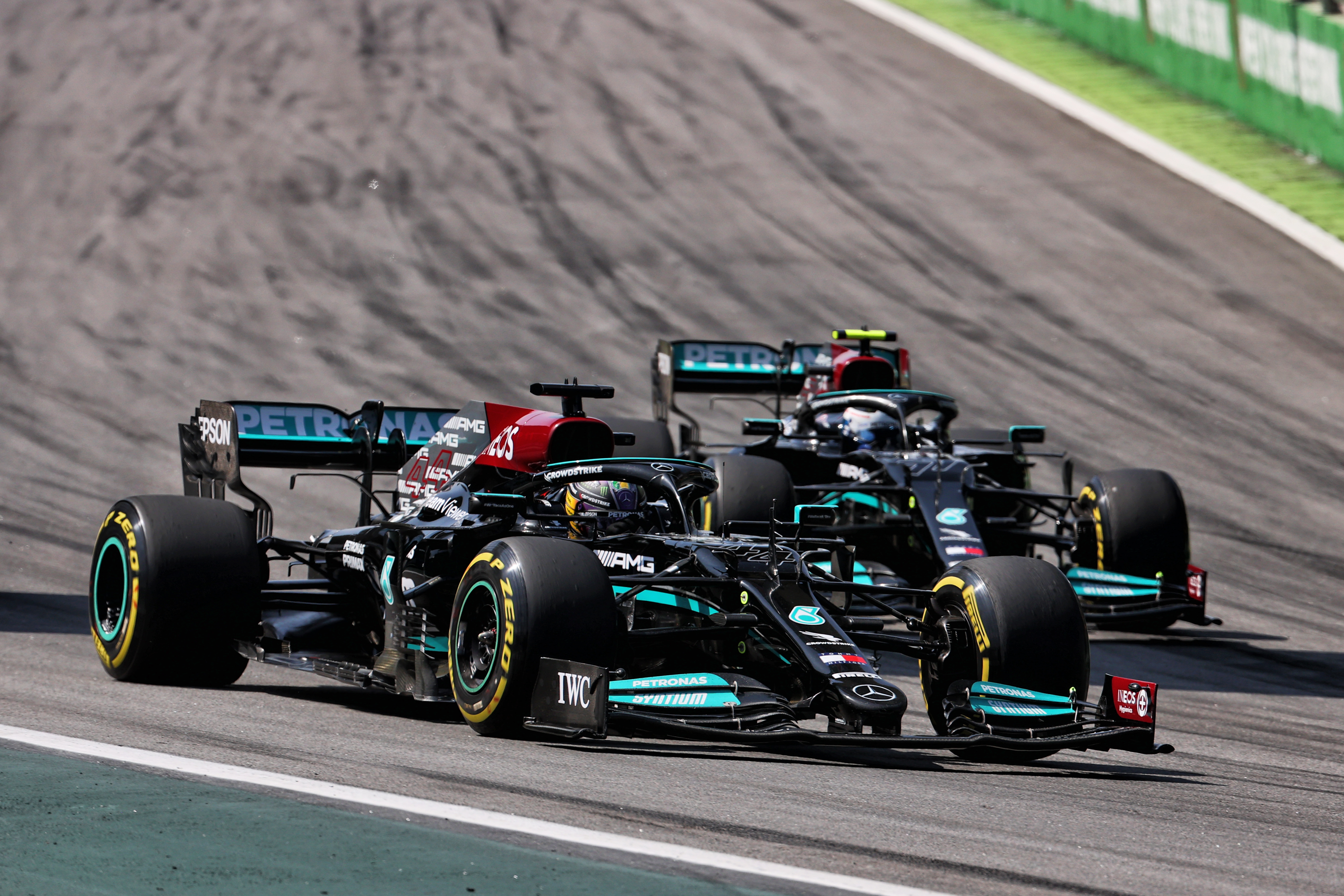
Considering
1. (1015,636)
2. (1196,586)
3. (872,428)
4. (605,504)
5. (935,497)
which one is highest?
(872,428)

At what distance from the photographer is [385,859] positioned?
18.1ft

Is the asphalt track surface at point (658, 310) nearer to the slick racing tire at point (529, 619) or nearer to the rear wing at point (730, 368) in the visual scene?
the slick racing tire at point (529, 619)

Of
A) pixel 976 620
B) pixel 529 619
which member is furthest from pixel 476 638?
pixel 976 620

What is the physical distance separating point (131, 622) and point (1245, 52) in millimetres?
26625

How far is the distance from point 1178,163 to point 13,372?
63.5 ft

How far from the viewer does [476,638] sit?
8.46m

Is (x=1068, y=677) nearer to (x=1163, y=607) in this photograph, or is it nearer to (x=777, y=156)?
(x=1163, y=607)

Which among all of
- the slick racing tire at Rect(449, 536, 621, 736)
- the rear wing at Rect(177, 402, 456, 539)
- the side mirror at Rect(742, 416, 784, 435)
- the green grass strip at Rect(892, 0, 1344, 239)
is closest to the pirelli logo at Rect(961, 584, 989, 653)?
the slick racing tire at Rect(449, 536, 621, 736)

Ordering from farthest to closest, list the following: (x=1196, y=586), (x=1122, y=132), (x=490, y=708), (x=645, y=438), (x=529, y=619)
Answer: (x=1122, y=132)
(x=645, y=438)
(x=1196, y=586)
(x=490, y=708)
(x=529, y=619)

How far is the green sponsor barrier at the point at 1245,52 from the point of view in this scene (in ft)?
96.0

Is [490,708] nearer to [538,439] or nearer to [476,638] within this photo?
[476,638]

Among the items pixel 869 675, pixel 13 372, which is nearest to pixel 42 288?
pixel 13 372

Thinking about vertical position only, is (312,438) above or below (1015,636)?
above

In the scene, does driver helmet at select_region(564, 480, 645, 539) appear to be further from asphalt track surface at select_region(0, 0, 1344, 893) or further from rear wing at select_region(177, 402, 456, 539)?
rear wing at select_region(177, 402, 456, 539)
